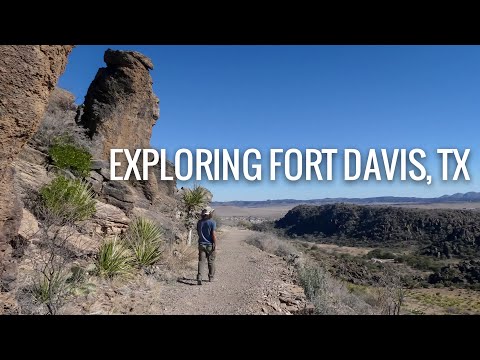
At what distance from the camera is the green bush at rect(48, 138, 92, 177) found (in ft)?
39.4

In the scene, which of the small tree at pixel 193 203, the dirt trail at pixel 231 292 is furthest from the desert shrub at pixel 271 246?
the dirt trail at pixel 231 292

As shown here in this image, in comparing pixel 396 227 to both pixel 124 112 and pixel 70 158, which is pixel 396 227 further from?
pixel 70 158

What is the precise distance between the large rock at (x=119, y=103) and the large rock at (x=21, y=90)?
1190 cm

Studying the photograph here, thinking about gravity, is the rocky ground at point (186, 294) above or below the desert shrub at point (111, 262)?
below

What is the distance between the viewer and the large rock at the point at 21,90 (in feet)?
15.2

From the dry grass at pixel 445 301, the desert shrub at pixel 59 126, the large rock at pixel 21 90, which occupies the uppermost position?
the desert shrub at pixel 59 126

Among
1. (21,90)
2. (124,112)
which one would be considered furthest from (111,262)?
(124,112)

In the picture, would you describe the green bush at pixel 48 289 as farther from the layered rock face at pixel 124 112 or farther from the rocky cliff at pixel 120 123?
the layered rock face at pixel 124 112

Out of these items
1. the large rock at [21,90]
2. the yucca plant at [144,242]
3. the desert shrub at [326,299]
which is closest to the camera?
the large rock at [21,90]

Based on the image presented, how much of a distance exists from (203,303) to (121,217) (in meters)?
4.84

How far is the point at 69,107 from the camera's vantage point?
737 inches

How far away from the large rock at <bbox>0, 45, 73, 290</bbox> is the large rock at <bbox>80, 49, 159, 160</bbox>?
1190 cm
